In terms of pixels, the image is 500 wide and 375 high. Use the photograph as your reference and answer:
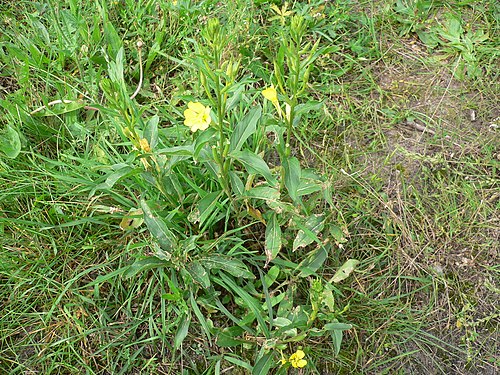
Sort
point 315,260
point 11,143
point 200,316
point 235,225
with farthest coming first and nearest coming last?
1. point 11,143
2. point 235,225
3. point 315,260
4. point 200,316

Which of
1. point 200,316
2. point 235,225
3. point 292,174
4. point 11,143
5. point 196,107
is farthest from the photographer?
point 11,143

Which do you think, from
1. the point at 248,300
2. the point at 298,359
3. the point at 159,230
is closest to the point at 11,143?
the point at 159,230

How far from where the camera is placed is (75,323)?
2.13m

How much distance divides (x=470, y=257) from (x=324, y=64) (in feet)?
3.76

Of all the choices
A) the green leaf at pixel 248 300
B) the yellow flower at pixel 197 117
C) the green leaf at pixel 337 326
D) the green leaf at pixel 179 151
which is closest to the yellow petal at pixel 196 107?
the yellow flower at pixel 197 117

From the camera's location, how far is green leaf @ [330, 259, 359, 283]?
2156 mm

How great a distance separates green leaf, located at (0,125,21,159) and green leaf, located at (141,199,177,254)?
78 cm

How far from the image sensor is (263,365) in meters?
1.95

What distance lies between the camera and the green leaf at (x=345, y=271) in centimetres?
216

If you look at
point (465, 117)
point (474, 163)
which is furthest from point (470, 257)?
point (465, 117)

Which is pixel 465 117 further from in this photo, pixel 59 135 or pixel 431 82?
pixel 59 135

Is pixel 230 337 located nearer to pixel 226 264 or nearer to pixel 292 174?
pixel 226 264

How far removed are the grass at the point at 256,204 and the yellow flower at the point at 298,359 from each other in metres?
0.08

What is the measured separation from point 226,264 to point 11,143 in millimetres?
1143
